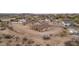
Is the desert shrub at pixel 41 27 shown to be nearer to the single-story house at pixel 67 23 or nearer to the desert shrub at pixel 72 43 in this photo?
the single-story house at pixel 67 23

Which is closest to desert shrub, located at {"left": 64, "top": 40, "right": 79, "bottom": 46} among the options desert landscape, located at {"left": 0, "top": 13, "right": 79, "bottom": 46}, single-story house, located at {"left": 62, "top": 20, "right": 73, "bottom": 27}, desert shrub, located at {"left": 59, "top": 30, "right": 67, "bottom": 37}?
desert landscape, located at {"left": 0, "top": 13, "right": 79, "bottom": 46}

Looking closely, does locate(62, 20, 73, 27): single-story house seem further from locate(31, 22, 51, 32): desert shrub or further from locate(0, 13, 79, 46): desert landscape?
locate(31, 22, 51, 32): desert shrub

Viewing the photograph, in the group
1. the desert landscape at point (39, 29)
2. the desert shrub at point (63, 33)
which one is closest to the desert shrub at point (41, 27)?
the desert landscape at point (39, 29)

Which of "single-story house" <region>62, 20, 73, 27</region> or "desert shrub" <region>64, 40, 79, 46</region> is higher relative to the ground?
"single-story house" <region>62, 20, 73, 27</region>

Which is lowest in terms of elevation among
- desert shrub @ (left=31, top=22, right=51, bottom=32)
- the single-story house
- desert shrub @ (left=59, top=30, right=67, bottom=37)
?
desert shrub @ (left=59, top=30, right=67, bottom=37)

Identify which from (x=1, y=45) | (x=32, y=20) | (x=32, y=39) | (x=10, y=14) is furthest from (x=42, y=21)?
(x=1, y=45)
